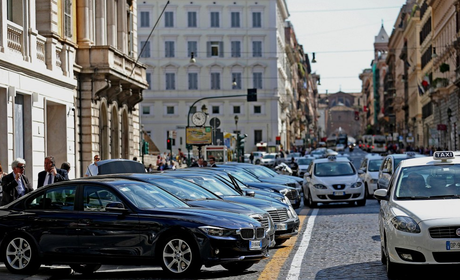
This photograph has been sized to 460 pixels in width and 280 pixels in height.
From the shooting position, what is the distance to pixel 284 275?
1230cm

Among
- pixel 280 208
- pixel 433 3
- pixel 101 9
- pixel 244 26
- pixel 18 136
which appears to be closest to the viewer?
pixel 280 208

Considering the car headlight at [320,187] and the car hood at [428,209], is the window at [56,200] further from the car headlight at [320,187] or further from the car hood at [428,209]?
the car headlight at [320,187]

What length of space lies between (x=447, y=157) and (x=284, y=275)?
2.77m

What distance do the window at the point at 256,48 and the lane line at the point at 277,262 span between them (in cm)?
8529

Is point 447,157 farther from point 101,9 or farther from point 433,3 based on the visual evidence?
point 433,3

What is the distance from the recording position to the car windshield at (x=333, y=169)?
31.2 m

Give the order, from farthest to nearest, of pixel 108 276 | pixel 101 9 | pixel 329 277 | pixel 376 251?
pixel 101 9
pixel 376 251
pixel 108 276
pixel 329 277

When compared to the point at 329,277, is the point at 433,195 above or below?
above

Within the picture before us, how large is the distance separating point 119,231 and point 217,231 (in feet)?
4.26

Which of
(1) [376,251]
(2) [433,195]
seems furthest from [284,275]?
(1) [376,251]

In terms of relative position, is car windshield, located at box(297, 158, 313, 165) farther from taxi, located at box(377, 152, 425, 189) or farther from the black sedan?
the black sedan

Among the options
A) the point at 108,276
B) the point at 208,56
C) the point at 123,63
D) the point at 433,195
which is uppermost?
the point at 208,56

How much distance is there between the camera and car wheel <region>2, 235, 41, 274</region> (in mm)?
12938

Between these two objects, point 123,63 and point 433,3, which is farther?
point 433,3
